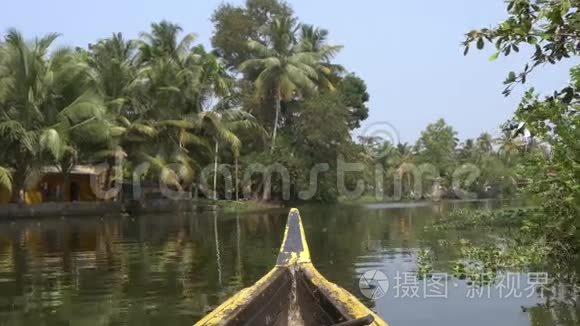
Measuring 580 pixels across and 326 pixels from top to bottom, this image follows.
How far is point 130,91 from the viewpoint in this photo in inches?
1120

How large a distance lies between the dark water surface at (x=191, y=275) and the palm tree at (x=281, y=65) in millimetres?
17029

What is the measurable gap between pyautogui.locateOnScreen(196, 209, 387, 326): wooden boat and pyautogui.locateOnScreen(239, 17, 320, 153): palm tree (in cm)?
2863

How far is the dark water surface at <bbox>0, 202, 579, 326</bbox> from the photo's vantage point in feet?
23.3

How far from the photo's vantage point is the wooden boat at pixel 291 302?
4.77 m

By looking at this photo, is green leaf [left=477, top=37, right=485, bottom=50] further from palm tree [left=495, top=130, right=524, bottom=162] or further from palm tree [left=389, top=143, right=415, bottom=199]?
palm tree [left=389, top=143, right=415, bottom=199]

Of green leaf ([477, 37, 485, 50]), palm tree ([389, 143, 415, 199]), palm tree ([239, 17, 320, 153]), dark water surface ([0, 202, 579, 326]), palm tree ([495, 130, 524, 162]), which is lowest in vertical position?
dark water surface ([0, 202, 579, 326])

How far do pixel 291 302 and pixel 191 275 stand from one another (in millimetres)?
4717

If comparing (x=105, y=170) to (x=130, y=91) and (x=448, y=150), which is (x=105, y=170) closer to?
(x=130, y=91)

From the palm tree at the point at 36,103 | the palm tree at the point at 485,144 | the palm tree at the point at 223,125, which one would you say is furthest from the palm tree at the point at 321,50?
the palm tree at the point at 485,144

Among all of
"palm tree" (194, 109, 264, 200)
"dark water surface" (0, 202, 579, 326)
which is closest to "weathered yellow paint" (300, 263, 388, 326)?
"dark water surface" (0, 202, 579, 326)

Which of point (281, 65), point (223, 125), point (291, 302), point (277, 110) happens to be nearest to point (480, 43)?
point (291, 302)

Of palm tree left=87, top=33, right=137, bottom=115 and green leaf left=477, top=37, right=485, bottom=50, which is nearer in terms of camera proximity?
green leaf left=477, top=37, right=485, bottom=50

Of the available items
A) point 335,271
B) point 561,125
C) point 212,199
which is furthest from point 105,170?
point 561,125

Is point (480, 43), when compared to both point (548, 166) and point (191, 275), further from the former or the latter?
point (191, 275)
